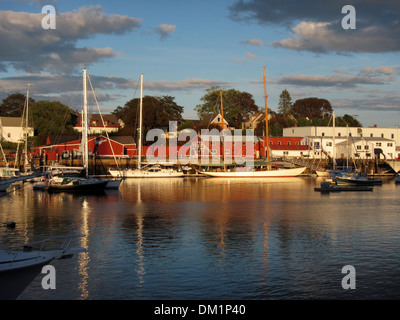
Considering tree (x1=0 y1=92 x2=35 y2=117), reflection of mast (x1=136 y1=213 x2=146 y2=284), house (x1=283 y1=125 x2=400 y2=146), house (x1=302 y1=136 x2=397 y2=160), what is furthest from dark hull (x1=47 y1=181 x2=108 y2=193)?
tree (x1=0 y1=92 x2=35 y2=117)

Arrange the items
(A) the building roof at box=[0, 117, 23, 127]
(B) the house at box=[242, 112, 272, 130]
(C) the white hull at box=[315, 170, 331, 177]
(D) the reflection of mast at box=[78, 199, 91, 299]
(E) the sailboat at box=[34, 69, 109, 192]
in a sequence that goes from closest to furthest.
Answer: (D) the reflection of mast at box=[78, 199, 91, 299] → (E) the sailboat at box=[34, 69, 109, 192] → (C) the white hull at box=[315, 170, 331, 177] → (A) the building roof at box=[0, 117, 23, 127] → (B) the house at box=[242, 112, 272, 130]

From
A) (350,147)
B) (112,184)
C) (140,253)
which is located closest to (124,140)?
(112,184)

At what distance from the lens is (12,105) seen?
154250mm

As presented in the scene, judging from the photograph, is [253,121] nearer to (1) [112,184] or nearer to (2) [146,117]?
(2) [146,117]

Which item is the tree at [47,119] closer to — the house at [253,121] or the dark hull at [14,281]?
the house at [253,121]

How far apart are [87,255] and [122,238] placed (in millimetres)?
5084

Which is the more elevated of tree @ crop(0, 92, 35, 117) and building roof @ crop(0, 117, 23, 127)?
tree @ crop(0, 92, 35, 117)

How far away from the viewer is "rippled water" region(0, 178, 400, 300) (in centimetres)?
2038

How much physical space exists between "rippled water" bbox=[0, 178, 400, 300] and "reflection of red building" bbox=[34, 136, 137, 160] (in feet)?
168

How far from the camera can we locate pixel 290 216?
137 ft

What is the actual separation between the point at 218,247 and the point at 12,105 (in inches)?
5574

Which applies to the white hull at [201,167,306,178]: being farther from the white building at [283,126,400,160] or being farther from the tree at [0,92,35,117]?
the tree at [0,92,35,117]

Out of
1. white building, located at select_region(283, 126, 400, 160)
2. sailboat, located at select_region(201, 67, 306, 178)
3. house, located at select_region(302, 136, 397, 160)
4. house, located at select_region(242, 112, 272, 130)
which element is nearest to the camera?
sailboat, located at select_region(201, 67, 306, 178)
